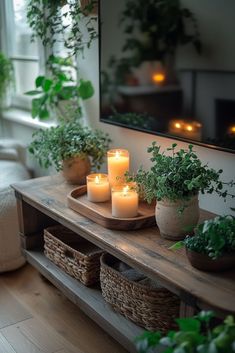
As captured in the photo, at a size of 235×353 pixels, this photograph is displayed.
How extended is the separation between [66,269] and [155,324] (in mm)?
526

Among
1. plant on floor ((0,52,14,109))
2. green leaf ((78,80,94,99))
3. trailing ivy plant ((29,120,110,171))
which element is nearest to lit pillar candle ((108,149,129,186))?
trailing ivy plant ((29,120,110,171))

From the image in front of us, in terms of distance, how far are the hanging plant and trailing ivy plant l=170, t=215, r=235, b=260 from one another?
1072 mm

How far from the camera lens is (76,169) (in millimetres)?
1941

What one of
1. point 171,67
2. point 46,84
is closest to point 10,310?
point 46,84

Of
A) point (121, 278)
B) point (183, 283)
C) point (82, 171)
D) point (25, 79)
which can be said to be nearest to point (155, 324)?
point (121, 278)

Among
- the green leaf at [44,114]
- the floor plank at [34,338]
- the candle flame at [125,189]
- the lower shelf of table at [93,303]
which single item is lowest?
the floor plank at [34,338]

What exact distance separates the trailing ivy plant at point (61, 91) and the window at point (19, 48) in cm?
35

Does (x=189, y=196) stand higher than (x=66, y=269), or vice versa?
(x=189, y=196)

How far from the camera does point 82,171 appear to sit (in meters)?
1.96

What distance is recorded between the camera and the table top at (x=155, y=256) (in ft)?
3.78

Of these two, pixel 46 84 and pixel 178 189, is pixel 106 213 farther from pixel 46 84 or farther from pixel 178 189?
pixel 46 84

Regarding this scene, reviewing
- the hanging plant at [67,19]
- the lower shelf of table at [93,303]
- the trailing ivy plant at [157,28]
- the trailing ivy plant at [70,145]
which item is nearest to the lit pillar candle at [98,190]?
the trailing ivy plant at [70,145]

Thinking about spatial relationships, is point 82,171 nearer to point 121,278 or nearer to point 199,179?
point 121,278

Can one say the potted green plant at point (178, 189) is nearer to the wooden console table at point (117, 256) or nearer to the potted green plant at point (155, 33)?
the wooden console table at point (117, 256)
